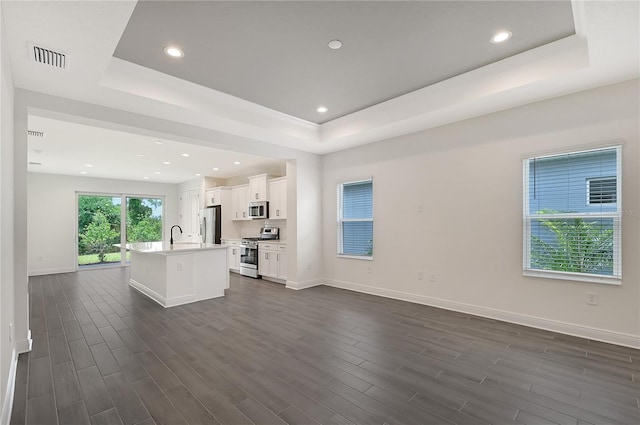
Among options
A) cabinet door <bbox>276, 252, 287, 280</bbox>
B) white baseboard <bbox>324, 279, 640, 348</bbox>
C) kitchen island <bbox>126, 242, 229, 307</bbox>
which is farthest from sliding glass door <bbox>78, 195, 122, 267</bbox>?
white baseboard <bbox>324, 279, 640, 348</bbox>

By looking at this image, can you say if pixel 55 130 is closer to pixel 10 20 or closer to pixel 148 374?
pixel 10 20

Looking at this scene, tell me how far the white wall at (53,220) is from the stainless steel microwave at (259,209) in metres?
5.37

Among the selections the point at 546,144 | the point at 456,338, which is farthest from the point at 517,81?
the point at 456,338

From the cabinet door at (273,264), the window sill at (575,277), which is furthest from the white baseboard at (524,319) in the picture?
the cabinet door at (273,264)

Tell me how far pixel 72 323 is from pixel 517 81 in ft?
20.2

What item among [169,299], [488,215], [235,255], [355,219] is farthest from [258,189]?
[488,215]

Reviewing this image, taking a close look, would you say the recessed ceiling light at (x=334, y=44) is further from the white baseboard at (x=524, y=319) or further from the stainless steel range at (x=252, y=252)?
the stainless steel range at (x=252, y=252)

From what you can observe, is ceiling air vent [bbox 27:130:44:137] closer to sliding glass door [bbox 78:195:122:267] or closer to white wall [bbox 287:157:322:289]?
white wall [bbox 287:157:322:289]

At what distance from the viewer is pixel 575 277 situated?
133 inches

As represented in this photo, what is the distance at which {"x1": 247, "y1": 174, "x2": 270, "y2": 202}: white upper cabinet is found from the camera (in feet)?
24.5

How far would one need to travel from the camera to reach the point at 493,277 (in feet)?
13.0

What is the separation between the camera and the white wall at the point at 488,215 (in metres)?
3.11

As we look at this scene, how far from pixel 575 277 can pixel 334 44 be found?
3656mm

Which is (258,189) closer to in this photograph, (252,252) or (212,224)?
(252,252)
